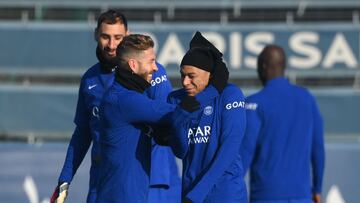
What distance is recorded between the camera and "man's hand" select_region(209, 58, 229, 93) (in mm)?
5984

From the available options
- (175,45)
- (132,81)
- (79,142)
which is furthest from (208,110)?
(175,45)

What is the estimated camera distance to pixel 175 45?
12453 mm

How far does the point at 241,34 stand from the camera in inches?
492

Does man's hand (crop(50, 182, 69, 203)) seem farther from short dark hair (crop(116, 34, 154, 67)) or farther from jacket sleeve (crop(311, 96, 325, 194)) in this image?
jacket sleeve (crop(311, 96, 325, 194))

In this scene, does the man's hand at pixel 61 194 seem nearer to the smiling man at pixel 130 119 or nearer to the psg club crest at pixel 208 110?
the smiling man at pixel 130 119

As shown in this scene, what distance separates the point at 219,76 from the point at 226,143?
0.38m

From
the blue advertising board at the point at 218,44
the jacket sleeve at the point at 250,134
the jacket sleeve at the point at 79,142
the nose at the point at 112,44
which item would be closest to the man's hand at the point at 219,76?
the nose at the point at 112,44

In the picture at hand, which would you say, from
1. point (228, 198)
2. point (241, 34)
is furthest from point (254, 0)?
point (228, 198)

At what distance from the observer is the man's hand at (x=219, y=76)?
5984 millimetres

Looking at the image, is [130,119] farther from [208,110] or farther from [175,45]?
[175,45]

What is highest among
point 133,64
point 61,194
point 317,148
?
point 133,64

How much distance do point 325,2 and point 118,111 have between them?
287 inches

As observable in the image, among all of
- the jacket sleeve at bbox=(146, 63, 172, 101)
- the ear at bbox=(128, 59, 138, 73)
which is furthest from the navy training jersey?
the jacket sleeve at bbox=(146, 63, 172, 101)

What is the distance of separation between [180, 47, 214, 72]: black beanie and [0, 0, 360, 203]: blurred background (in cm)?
628
